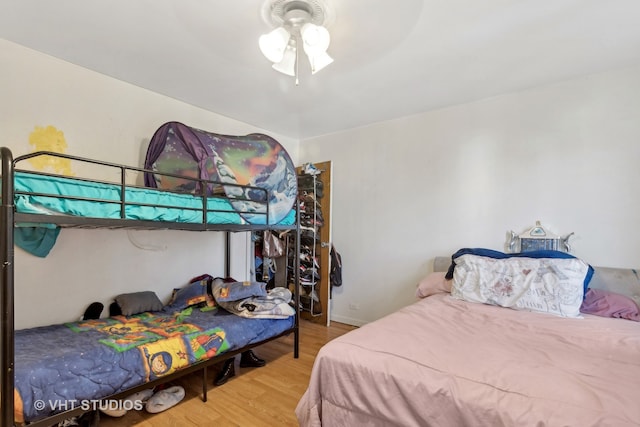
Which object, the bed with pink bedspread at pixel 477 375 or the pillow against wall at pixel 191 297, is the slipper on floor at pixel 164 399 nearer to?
the pillow against wall at pixel 191 297

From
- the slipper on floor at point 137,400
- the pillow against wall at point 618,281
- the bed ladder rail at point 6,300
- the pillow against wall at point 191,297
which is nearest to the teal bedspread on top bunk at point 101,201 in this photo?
the bed ladder rail at point 6,300

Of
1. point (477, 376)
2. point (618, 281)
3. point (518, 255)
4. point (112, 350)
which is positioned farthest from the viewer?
point (518, 255)

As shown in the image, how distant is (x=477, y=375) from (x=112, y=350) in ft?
6.16

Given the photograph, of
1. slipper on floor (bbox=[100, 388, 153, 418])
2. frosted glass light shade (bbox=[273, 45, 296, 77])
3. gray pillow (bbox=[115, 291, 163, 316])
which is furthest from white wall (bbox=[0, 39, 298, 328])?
frosted glass light shade (bbox=[273, 45, 296, 77])

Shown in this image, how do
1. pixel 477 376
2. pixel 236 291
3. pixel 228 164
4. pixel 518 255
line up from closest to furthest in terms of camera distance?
pixel 477 376, pixel 228 164, pixel 518 255, pixel 236 291

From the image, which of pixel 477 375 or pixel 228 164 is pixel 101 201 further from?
pixel 477 375

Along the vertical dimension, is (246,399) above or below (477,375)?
below

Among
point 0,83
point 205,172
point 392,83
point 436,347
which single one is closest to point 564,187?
A: point 392,83

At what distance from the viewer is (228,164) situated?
2422 millimetres

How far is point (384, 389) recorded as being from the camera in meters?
1.31

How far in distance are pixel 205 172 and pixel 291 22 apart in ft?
3.82

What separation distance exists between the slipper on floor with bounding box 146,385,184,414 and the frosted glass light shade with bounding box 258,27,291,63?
2.25 metres

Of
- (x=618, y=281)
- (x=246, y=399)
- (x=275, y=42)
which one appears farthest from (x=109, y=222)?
(x=618, y=281)

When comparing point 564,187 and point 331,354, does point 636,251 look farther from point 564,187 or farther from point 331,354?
point 331,354
